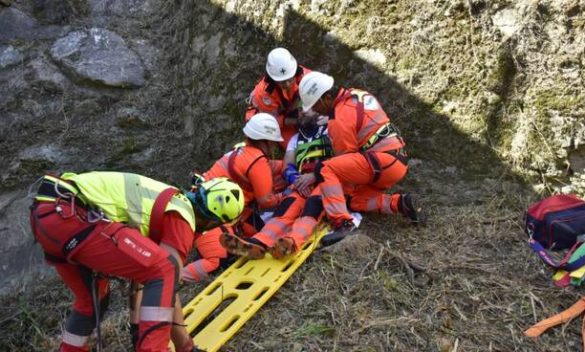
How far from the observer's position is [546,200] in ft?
15.5

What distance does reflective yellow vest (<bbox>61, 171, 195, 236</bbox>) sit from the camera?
10.8 feet

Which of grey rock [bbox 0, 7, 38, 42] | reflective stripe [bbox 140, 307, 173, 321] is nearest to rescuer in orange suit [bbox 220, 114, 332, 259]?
reflective stripe [bbox 140, 307, 173, 321]

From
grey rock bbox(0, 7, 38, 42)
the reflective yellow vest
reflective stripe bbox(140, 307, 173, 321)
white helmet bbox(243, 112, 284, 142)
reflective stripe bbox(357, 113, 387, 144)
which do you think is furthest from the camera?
grey rock bbox(0, 7, 38, 42)

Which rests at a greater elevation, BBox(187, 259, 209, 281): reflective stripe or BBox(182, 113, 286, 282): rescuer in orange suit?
BBox(182, 113, 286, 282): rescuer in orange suit

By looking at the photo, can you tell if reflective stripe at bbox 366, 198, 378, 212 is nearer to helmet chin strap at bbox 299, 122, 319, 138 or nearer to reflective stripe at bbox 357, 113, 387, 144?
reflective stripe at bbox 357, 113, 387, 144

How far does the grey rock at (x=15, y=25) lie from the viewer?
24.0 ft

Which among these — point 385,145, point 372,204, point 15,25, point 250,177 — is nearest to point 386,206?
point 372,204

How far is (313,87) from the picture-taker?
17.0ft

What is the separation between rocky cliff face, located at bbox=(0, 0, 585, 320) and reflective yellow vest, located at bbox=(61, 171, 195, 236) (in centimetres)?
286

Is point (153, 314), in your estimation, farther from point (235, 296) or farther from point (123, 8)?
point (123, 8)

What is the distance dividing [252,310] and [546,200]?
2.48 meters

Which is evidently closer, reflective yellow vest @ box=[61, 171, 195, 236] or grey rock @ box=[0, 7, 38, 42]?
reflective yellow vest @ box=[61, 171, 195, 236]

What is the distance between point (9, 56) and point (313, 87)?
161 inches

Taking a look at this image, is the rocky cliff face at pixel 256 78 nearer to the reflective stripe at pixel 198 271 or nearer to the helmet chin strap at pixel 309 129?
the helmet chin strap at pixel 309 129
